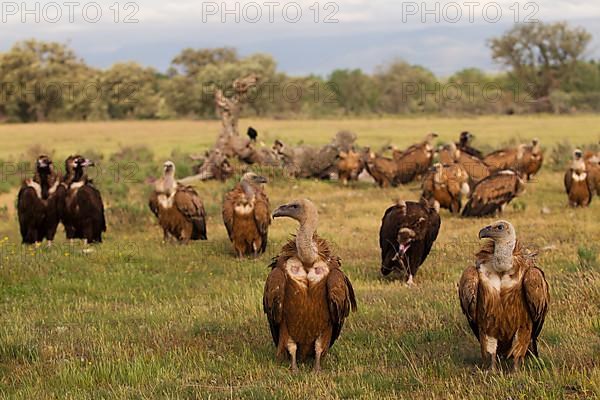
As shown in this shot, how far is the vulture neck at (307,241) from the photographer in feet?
20.1

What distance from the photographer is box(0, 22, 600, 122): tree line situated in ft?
184

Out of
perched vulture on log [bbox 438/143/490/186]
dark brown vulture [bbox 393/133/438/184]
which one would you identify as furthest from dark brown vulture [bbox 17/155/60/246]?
dark brown vulture [bbox 393/133/438/184]

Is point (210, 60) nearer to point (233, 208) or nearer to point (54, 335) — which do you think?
point (233, 208)

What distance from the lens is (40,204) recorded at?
12781 mm

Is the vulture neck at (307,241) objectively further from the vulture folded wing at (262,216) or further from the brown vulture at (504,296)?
the vulture folded wing at (262,216)

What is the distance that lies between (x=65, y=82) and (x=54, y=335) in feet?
161

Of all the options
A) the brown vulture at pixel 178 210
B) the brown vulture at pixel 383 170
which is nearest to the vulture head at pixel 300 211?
the brown vulture at pixel 178 210

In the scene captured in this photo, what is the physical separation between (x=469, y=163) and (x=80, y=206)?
9695 mm

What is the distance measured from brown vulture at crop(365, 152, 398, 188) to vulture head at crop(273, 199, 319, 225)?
15.3 meters

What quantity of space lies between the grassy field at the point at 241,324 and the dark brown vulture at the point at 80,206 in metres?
0.42

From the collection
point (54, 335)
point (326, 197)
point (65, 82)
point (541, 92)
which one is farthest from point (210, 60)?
point (54, 335)

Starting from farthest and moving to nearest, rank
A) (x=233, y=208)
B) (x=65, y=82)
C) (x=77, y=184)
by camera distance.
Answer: (x=65, y=82)
(x=77, y=184)
(x=233, y=208)

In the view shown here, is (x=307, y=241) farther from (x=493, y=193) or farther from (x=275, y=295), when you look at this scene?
(x=493, y=193)

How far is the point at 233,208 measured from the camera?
39.5 feet
